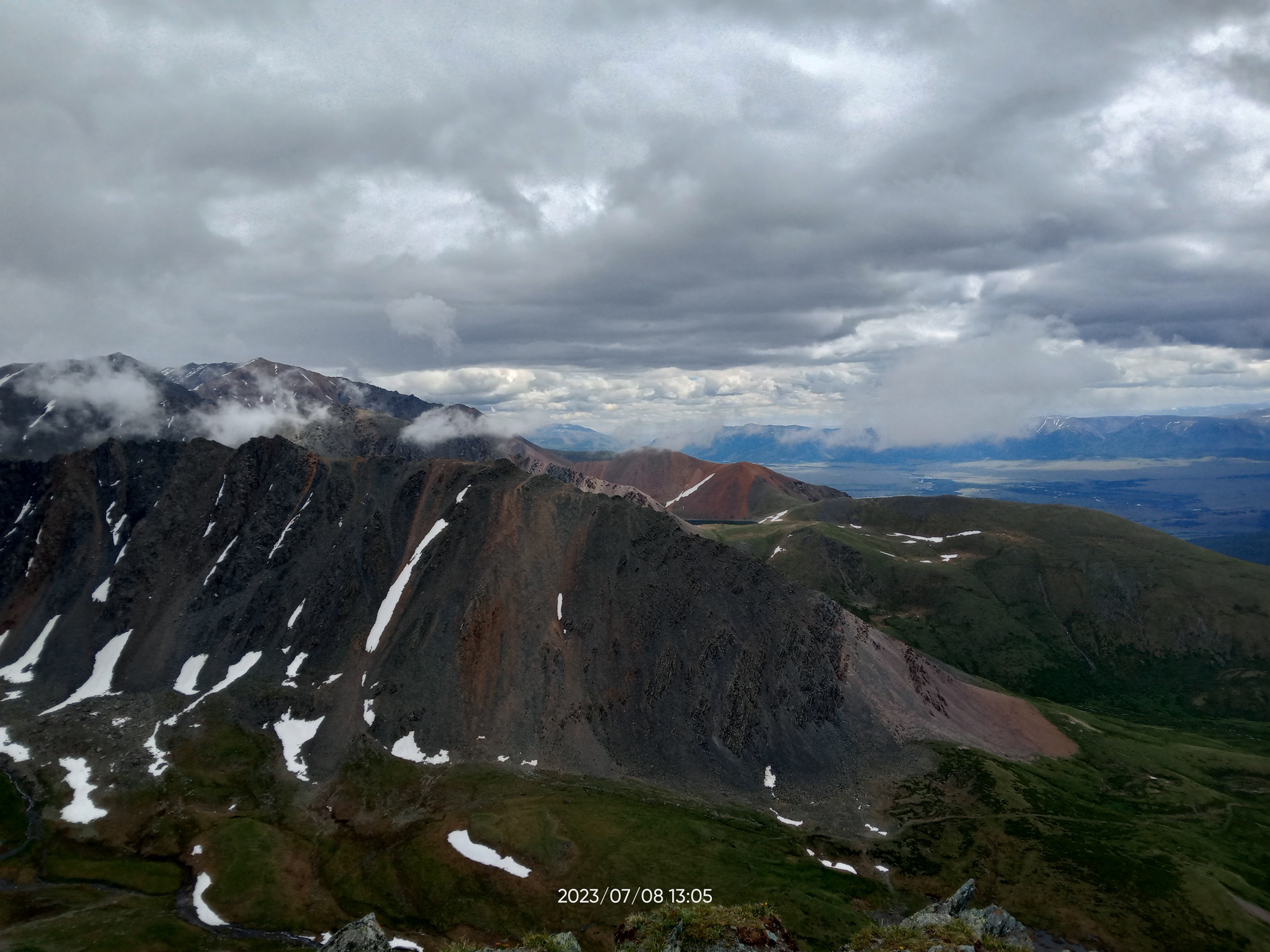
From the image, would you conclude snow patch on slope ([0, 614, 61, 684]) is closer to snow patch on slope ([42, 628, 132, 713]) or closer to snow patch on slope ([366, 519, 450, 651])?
snow patch on slope ([42, 628, 132, 713])

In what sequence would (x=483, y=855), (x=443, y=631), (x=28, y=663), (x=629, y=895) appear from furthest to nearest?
(x=28, y=663)
(x=443, y=631)
(x=483, y=855)
(x=629, y=895)

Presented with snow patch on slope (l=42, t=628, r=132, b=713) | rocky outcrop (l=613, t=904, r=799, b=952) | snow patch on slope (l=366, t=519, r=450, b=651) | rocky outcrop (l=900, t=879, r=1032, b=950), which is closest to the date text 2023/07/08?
rocky outcrop (l=900, t=879, r=1032, b=950)

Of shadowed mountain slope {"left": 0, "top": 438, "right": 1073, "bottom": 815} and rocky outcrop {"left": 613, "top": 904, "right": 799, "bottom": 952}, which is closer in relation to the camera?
rocky outcrop {"left": 613, "top": 904, "right": 799, "bottom": 952}

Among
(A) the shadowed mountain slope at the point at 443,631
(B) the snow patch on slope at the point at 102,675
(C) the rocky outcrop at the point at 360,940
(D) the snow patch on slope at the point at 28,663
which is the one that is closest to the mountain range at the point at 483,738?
(A) the shadowed mountain slope at the point at 443,631

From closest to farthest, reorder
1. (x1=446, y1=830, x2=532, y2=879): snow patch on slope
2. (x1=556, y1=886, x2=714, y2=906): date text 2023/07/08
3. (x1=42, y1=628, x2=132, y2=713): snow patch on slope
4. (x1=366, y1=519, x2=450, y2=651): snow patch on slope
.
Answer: (x1=556, y1=886, x2=714, y2=906): date text 2023/07/08 < (x1=446, y1=830, x2=532, y2=879): snow patch on slope < (x1=42, y1=628, x2=132, y2=713): snow patch on slope < (x1=366, y1=519, x2=450, y2=651): snow patch on slope

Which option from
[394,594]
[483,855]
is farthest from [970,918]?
[394,594]

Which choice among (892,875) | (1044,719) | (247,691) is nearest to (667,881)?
(892,875)

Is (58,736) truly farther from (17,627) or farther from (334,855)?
(334,855)

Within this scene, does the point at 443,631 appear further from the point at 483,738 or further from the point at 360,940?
the point at 360,940
